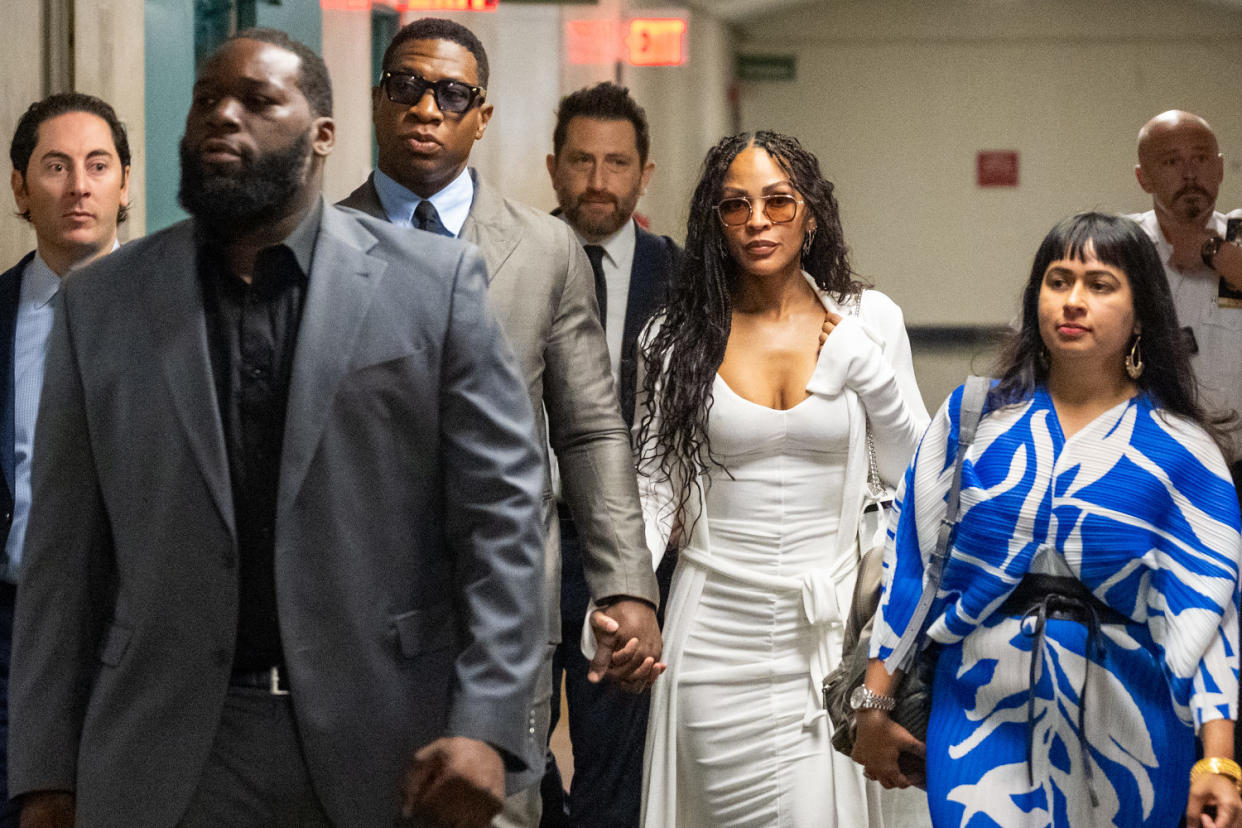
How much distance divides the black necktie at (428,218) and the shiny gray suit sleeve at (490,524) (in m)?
1.16

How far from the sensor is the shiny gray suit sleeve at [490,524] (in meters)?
2.52

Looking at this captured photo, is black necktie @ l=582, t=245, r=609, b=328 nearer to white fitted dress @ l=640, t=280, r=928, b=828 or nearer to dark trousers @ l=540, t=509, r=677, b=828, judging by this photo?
dark trousers @ l=540, t=509, r=677, b=828

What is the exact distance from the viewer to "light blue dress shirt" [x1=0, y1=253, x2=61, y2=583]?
4164mm

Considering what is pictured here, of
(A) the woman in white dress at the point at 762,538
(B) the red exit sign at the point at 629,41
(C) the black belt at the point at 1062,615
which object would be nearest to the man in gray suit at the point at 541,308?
(A) the woman in white dress at the point at 762,538

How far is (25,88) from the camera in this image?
18.1 ft

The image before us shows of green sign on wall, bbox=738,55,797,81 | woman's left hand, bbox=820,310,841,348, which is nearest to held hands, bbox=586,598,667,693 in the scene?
woman's left hand, bbox=820,310,841,348

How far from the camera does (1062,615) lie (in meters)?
3.34

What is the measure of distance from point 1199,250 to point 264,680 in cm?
410

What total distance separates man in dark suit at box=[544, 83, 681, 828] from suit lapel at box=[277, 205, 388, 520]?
6.75 feet

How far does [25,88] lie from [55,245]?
1.23 metres

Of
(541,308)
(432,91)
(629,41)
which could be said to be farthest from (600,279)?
(629,41)

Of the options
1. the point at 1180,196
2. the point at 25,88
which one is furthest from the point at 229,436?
the point at 1180,196

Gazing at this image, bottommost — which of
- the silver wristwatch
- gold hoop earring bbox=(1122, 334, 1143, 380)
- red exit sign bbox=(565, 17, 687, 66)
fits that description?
the silver wristwatch

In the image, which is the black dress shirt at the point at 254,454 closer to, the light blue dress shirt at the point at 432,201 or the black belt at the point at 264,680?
the black belt at the point at 264,680
